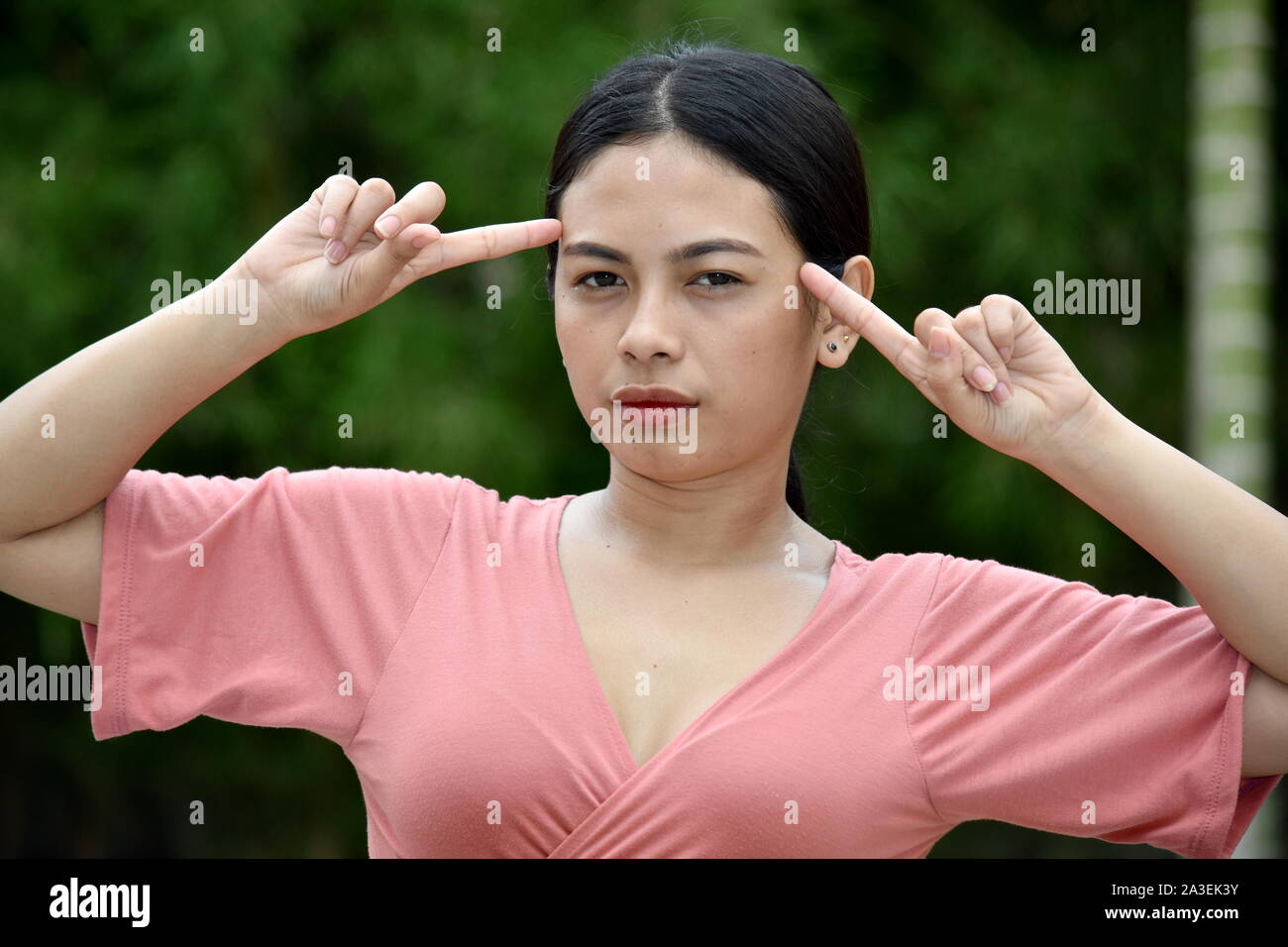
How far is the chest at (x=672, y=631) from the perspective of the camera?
162cm

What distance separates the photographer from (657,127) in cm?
169

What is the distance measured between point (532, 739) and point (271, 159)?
2.49 m

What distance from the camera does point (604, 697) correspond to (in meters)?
1.60

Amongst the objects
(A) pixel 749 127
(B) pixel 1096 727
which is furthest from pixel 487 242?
(B) pixel 1096 727

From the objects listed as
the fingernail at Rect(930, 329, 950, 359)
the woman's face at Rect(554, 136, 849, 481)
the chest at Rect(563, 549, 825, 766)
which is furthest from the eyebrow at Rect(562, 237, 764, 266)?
the chest at Rect(563, 549, 825, 766)

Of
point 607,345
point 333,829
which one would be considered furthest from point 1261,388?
point 333,829

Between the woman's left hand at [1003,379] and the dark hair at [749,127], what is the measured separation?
218 millimetres

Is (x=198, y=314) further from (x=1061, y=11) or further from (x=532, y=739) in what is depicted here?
(x=1061, y=11)

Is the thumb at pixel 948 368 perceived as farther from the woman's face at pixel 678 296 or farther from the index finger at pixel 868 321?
the woman's face at pixel 678 296

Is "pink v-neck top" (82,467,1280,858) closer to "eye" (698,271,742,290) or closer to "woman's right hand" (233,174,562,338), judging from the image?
"woman's right hand" (233,174,562,338)

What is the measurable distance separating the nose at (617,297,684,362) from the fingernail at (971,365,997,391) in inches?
12.8

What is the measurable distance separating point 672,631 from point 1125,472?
0.54 meters

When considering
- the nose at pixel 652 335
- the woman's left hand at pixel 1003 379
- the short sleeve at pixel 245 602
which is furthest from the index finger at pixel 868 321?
the short sleeve at pixel 245 602

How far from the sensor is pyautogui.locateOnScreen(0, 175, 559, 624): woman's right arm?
60.7 inches
